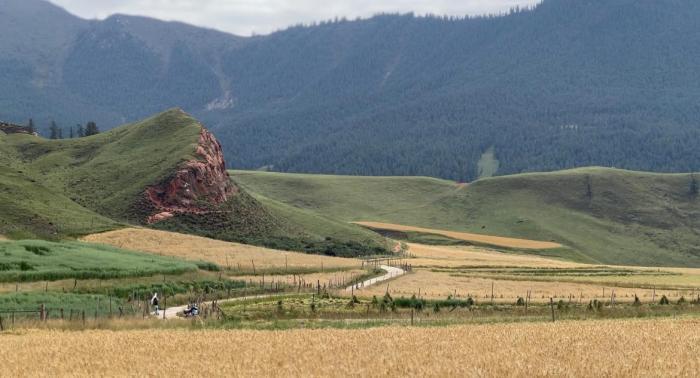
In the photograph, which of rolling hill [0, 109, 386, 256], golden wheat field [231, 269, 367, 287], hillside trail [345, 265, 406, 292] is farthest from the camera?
rolling hill [0, 109, 386, 256]

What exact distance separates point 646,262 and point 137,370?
181 metres

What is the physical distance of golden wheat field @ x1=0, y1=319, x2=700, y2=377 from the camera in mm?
31531

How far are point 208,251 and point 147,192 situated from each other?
119 ft

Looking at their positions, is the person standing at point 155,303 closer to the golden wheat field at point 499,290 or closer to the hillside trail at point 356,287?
the hillside trail at point 356,287

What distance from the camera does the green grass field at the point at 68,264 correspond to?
2699 inches

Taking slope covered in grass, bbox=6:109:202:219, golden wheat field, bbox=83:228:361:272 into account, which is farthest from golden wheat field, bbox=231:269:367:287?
slope covered in grass, bbox=6:109:202:219

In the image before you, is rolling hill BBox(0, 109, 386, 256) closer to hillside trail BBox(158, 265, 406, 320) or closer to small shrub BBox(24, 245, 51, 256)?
small shrub BBox(24, 245, 51, 256)

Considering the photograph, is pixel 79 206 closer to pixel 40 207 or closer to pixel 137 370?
pixel 40 207

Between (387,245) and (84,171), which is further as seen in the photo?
(387,245)

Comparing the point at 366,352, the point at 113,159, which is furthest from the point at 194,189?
the point at 366,352

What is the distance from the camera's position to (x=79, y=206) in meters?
131

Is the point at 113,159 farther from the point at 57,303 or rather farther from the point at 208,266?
the point at 57,303

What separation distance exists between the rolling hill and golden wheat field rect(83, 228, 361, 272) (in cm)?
509

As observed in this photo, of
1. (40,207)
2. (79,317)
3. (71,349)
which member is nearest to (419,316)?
(79,317)
